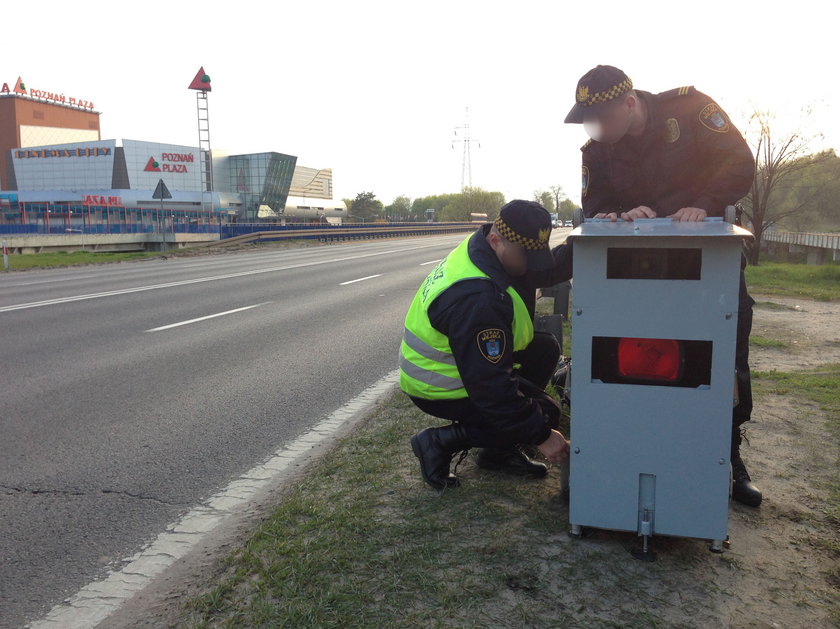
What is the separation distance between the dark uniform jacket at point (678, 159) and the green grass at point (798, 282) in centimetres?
955

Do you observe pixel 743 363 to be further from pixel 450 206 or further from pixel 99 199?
pixel 450 206

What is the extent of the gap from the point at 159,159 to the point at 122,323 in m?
83.8

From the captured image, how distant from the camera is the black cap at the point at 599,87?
9.05 ft

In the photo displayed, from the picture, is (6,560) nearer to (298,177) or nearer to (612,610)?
(612,610)

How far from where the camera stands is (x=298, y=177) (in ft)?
361

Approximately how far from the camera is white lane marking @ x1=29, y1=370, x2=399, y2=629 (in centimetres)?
224

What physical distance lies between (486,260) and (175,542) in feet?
5.84

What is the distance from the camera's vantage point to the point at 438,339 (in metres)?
2.75

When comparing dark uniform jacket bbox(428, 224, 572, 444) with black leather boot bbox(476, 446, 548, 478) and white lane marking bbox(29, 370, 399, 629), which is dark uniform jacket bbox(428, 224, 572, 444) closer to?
black leather boot bbox(476, 446, 548, 478)

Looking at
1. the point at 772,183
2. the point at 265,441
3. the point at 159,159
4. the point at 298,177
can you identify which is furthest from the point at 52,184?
the point at 265,441

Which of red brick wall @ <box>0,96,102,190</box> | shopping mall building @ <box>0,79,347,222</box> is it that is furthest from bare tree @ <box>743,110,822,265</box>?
red brick wall @ <box>0,96,102,190</box>

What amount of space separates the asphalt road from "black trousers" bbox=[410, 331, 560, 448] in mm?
1317

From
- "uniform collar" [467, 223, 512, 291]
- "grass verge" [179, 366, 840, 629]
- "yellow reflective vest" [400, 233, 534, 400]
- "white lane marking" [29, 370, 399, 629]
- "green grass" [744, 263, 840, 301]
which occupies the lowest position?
"white lane marking" [29, 370, 399, 629]

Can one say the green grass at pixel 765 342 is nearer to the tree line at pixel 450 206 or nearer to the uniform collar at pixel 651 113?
the uniform collar at pixel 651 113
